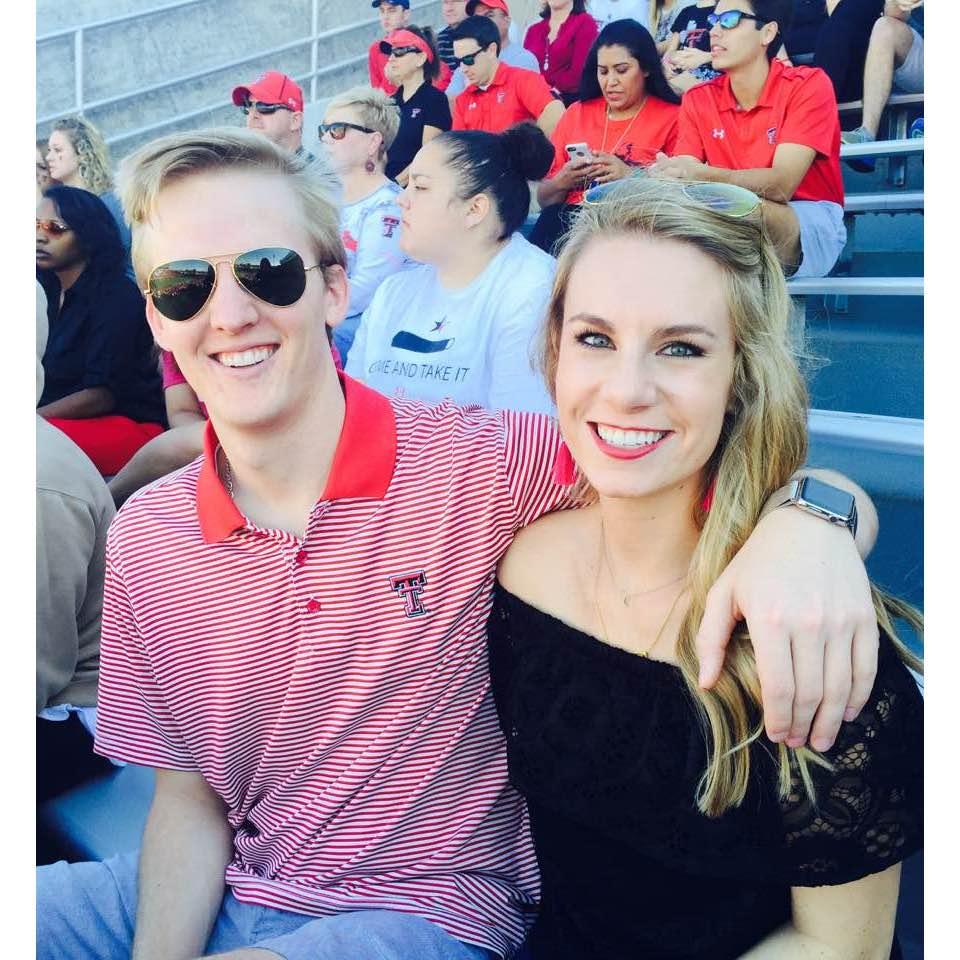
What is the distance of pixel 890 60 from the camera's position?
6.02 ft

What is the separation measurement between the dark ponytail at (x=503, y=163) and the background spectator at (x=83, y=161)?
0.78 metres

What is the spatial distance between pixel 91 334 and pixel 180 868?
160 cm

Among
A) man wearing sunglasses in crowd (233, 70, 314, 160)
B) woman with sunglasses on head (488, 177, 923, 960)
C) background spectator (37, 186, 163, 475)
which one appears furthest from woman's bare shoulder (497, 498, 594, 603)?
background spectator (37, 186, 163, 475)

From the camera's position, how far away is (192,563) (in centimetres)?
132

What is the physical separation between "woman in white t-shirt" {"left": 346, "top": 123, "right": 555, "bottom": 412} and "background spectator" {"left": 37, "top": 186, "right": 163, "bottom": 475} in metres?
0.64

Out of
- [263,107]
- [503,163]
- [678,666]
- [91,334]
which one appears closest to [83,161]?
[91,334]

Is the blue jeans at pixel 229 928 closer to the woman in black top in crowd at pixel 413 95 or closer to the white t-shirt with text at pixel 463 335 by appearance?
the white t-shirt with text at pixel 463 335

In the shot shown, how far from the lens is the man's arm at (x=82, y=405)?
2484 millimetres

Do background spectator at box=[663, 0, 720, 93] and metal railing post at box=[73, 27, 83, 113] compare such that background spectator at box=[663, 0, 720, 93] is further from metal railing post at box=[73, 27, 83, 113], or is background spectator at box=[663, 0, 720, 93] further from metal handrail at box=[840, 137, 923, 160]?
metal railing post at box=[73, 27, 83, 113]

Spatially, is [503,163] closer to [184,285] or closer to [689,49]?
[689,49]

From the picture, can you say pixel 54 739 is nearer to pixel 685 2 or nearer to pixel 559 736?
pixel 559 736

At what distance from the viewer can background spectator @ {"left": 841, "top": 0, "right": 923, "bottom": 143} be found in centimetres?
170
